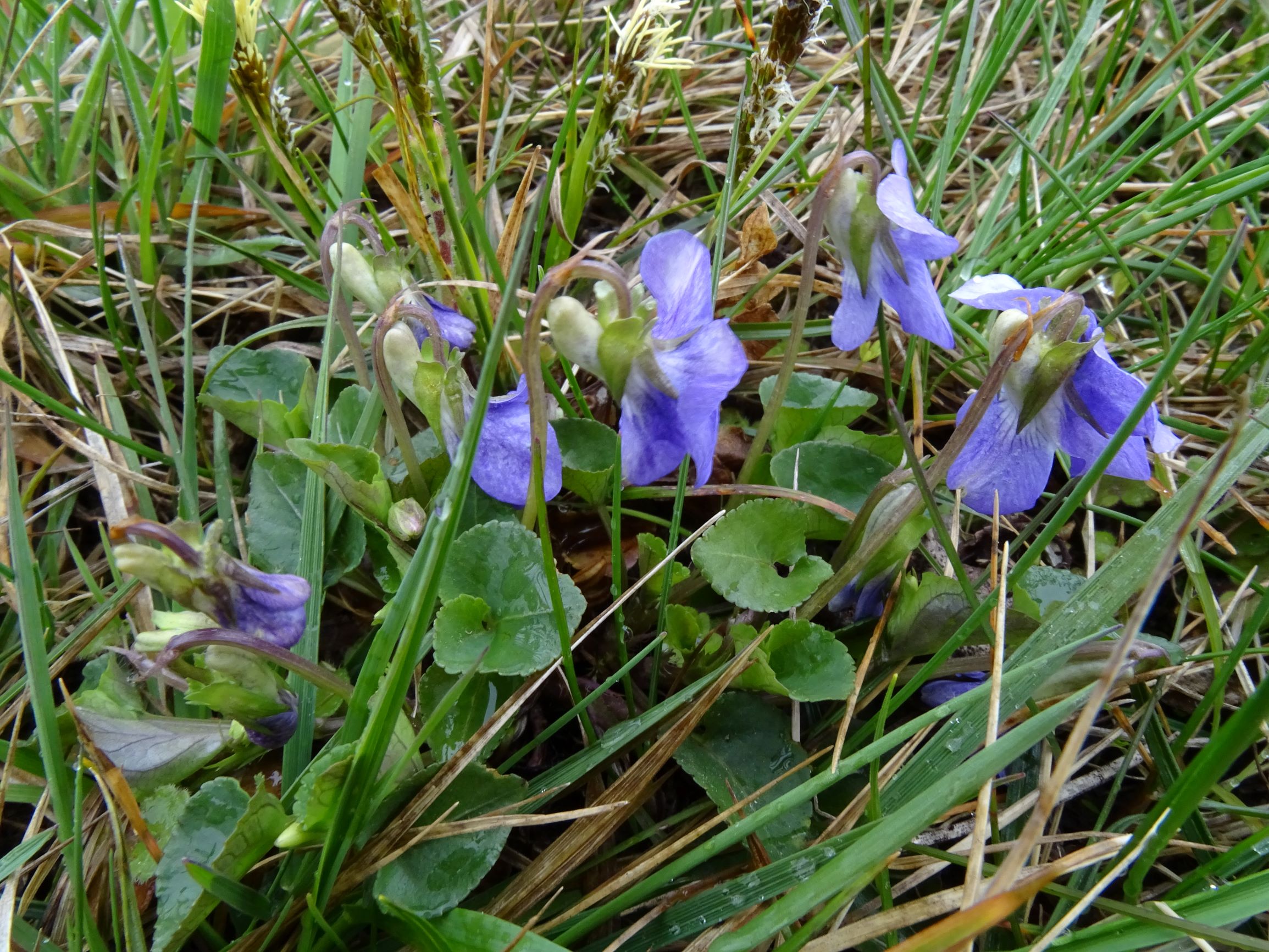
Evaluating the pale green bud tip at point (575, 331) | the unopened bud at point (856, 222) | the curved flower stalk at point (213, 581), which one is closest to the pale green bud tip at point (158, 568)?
the curved flower stalk at point (213, 581)

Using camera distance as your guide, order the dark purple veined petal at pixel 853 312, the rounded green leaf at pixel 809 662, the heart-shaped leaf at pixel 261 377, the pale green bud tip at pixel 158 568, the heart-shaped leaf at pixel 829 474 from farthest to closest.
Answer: the heart-shaped leaf at pixel 261 377 → the heart-shaped leaf at pixel 829 474 → the dark purple veined petal at pixel 853 312 → the rounded green leaf at pixel 809 662 → the pale green bud tip at pixel 158 568

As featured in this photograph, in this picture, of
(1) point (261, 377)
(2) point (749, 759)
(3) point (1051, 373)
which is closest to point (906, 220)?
(3) point (1051, 373)

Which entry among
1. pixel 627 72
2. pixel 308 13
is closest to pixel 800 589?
pixel 627 72

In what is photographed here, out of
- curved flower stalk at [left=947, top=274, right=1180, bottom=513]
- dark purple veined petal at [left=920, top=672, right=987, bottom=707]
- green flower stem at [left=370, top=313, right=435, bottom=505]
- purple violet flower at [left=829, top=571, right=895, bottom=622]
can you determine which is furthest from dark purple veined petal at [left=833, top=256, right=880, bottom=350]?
green flower stem at [left=370, top=313, right=435, bottom=505]

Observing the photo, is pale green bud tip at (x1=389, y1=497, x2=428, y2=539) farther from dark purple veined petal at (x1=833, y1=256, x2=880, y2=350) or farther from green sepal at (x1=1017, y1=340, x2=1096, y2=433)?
green sepal at (x1=1017, y1=340, x2=1096, y2=433)

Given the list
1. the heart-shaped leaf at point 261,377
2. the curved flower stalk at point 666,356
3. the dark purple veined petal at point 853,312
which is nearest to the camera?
the curved flower stalk at point 666,356

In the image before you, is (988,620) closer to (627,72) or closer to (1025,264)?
(1025,264)

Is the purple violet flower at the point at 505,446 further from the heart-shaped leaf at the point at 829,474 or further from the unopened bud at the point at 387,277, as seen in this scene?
the heart-shaped leaf at the point at 829,474
